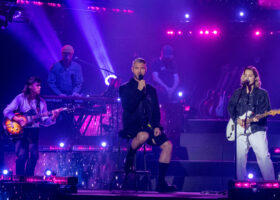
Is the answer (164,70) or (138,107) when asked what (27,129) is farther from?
(164,70)

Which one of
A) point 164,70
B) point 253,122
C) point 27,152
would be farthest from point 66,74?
point 253,122

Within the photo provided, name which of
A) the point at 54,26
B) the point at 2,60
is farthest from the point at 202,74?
the point at 2,60

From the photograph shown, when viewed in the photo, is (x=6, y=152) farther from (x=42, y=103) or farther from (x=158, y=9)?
(x=158, y=9)

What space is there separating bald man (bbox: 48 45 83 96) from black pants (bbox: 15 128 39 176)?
2.23 meters

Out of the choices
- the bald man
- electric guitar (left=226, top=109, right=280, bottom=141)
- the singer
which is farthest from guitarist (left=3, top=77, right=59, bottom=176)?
electric guitar (left=226, top=109, right=280, bottom=141)

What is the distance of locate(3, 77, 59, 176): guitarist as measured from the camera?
9578 millimetres

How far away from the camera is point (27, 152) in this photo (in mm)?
9594

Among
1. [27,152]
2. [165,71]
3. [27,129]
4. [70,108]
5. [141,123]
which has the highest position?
[165,71]

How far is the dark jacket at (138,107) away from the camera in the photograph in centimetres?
767

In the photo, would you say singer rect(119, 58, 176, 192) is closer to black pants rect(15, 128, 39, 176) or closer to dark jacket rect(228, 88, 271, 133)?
dark jacket rect(228, 88, 271, 133)

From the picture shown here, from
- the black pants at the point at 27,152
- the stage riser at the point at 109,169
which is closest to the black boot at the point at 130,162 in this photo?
the stage riser at the point at 109,169

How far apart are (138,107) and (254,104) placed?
2.18 meters

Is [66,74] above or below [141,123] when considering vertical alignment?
above

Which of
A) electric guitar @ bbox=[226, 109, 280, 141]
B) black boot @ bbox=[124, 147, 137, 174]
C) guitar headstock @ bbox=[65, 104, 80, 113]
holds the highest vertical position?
guitar headstock @ bbox=[65, 104, 80, 113]
